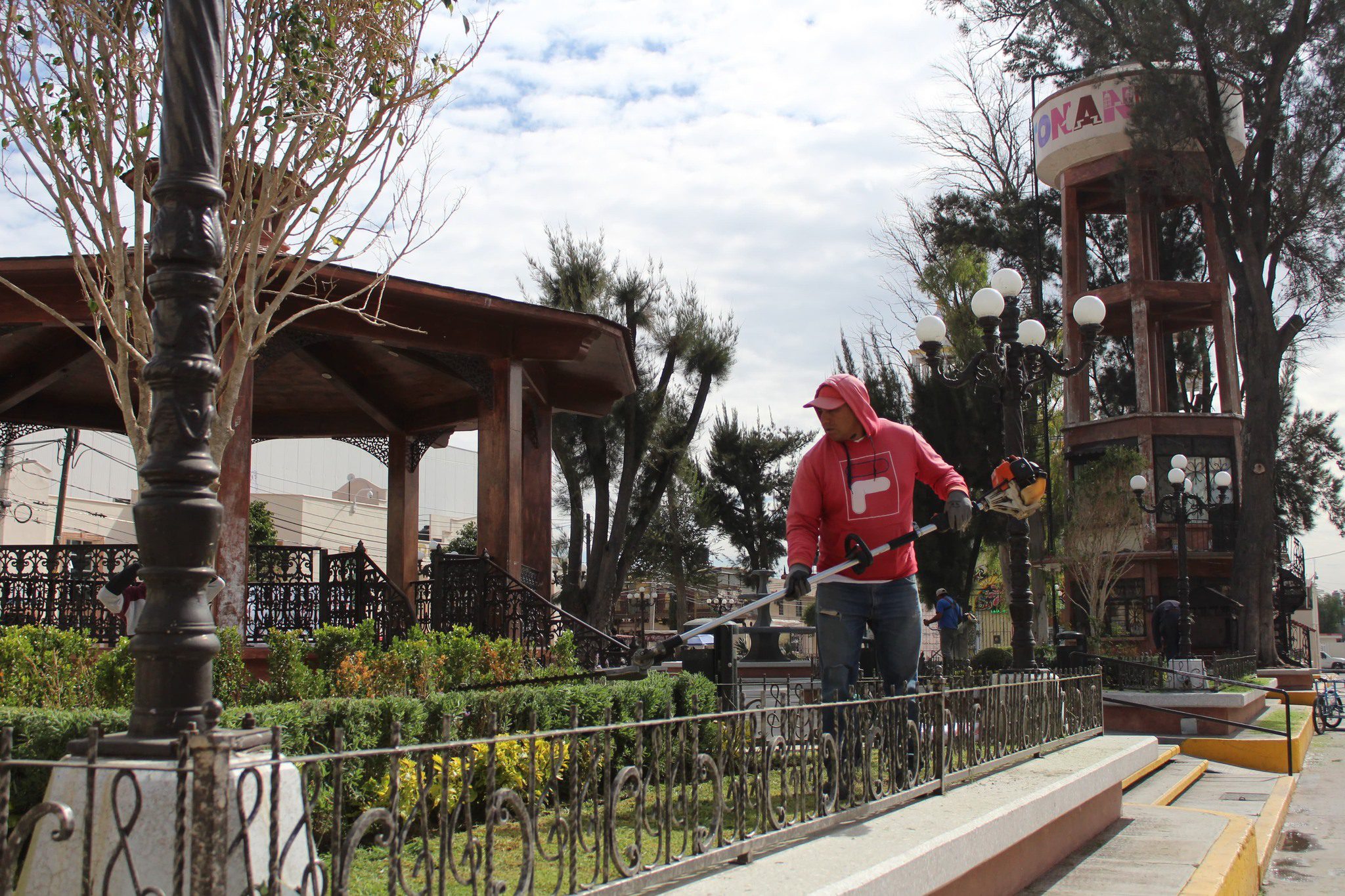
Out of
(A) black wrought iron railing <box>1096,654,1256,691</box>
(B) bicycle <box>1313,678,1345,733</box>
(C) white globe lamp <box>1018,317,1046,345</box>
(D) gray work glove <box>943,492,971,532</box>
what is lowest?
(B) bicycle <box>1313,678,1345,733</box>

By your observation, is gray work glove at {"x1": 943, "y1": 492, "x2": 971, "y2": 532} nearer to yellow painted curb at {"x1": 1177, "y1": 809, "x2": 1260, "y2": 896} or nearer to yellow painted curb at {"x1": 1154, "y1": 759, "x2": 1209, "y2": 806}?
yellow painted curb at {"x1": 1177, "y1": 809, "x2": 1260, "y2": 896}

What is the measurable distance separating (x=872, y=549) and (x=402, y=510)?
11.2m

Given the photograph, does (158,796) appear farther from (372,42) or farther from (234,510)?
(234,510)

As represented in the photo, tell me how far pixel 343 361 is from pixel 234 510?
4.32 m

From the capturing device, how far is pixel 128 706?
20.4 feet

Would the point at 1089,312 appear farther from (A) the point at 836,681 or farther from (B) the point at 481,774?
(B) the point at 481,774

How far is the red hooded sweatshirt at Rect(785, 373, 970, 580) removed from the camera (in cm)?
536

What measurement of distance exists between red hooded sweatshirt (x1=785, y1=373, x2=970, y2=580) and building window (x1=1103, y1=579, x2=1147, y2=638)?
25.4 m

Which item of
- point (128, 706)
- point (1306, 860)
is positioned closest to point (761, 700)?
point (128, 706)

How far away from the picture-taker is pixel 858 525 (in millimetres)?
5418

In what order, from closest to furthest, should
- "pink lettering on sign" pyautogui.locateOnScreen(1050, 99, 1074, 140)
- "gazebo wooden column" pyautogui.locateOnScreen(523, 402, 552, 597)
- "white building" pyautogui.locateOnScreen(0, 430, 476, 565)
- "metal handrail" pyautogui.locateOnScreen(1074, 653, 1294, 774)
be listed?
1. "metal handrail" pyautogui.locateOnScreen(1074, 653, 1294, 774)
2. "gazebo wooden column" pyautogui.locateOnScreen(523, 402, 552, 597)
3. "pink lettering on sign" pyautogui.locateOnScreen(1050, 99, 1074, 140)
4. "white building" pyautogui.locateOnScreen(0, 430, 476, 565)

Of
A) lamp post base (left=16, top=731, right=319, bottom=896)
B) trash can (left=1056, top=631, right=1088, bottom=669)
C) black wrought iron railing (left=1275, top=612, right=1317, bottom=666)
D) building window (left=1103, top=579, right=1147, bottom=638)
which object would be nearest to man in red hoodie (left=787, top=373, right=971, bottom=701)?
lamp post base (left=16, top=731, right=319, bottom=896)

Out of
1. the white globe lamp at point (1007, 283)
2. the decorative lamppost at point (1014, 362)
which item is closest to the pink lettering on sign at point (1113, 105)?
the decorative lamppost at point (1014, 362)

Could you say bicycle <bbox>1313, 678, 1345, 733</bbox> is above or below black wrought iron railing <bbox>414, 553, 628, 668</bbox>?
below
